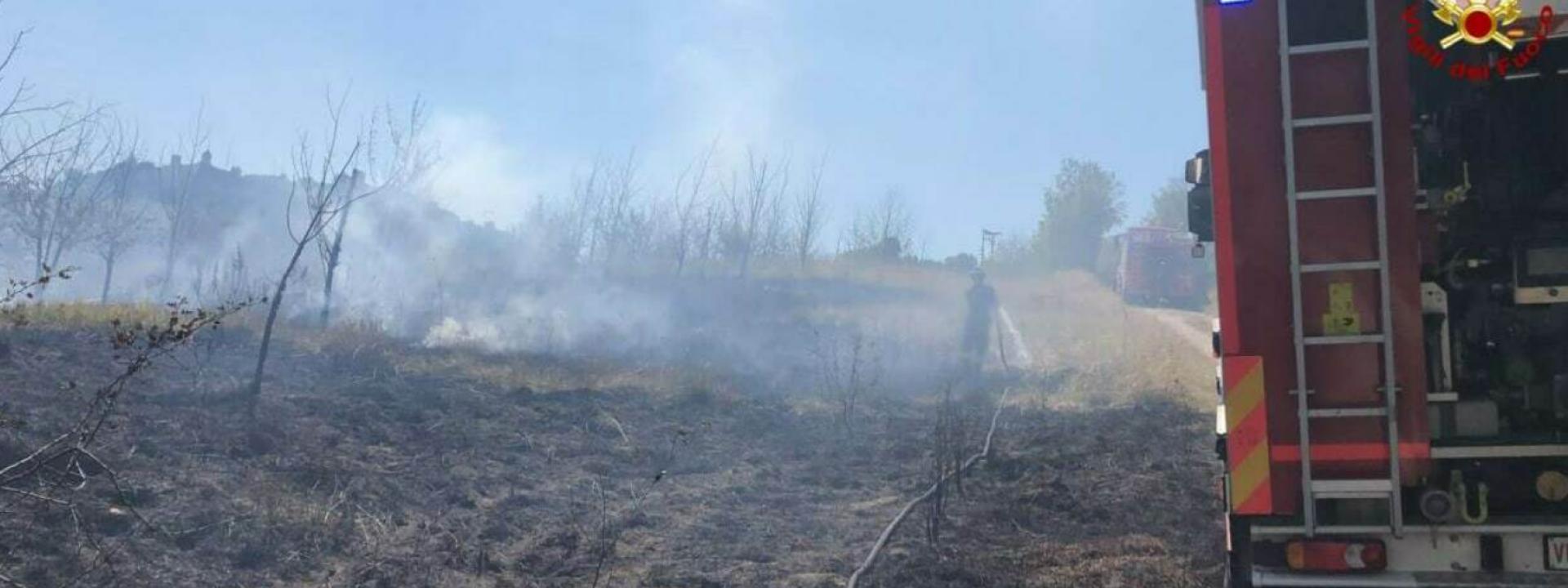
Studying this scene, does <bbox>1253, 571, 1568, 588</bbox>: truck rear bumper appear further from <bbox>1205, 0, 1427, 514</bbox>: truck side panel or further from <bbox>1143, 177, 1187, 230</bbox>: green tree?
<bbox>1143, 177, 1187, 230</bbox>: green tree

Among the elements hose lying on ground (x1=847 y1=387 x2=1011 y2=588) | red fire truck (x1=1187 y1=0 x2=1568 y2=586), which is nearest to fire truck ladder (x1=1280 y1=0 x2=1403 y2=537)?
red fire truck (x1=1187 y1=0 x2=1568 y2=586)

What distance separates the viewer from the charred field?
22.9 feet

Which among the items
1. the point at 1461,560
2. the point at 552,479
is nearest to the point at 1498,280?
the point at 1461,560

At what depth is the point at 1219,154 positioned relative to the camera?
4.28 m

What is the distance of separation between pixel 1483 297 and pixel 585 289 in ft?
85.3

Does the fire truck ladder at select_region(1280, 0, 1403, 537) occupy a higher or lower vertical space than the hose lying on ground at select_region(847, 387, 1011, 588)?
higher

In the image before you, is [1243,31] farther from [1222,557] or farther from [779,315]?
[779,315]

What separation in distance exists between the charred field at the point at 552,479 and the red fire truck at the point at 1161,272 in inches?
795

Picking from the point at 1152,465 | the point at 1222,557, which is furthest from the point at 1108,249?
the point at 1222,557

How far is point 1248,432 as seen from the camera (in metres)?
4.16

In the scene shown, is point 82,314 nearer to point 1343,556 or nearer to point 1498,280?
point 1343,556

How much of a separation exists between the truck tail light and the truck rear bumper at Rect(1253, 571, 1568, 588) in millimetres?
30

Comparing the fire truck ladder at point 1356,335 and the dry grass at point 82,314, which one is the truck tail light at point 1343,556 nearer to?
the fire truck ladder at point 1356,335

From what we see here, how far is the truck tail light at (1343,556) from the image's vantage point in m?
4.05
